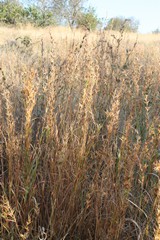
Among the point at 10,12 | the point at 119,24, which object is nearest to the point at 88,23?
the point at 119,24

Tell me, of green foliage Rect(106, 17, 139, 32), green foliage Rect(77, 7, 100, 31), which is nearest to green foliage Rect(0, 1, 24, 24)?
green foliage Rect(77, 7, 100, 31)

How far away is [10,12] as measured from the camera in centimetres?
1856

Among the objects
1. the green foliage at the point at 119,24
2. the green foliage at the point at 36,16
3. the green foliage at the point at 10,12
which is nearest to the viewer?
the green foliage at the point at 119,24

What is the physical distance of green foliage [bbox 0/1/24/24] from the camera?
1797 centimetres

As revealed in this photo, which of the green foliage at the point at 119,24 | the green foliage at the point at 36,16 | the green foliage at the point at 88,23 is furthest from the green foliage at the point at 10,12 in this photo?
the green foliage at the point at 119,24

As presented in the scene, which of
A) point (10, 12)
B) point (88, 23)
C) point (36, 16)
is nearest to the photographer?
point (88, 23)

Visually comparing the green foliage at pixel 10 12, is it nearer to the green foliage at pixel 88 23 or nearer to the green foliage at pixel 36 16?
the green foliage at pixel 36 16

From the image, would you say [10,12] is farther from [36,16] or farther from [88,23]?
[88,23]

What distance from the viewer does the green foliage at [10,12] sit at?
59.0ft

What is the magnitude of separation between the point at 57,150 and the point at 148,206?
653 mm

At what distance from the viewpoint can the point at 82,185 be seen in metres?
1.56

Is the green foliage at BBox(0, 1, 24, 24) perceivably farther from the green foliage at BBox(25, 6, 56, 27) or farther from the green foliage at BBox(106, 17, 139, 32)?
the green foliage at BBox(106, 17, 139, 32)

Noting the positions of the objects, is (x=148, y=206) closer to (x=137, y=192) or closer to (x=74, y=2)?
(x=137, y=192)

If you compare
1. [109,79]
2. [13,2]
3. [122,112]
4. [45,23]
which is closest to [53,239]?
[109,79]
